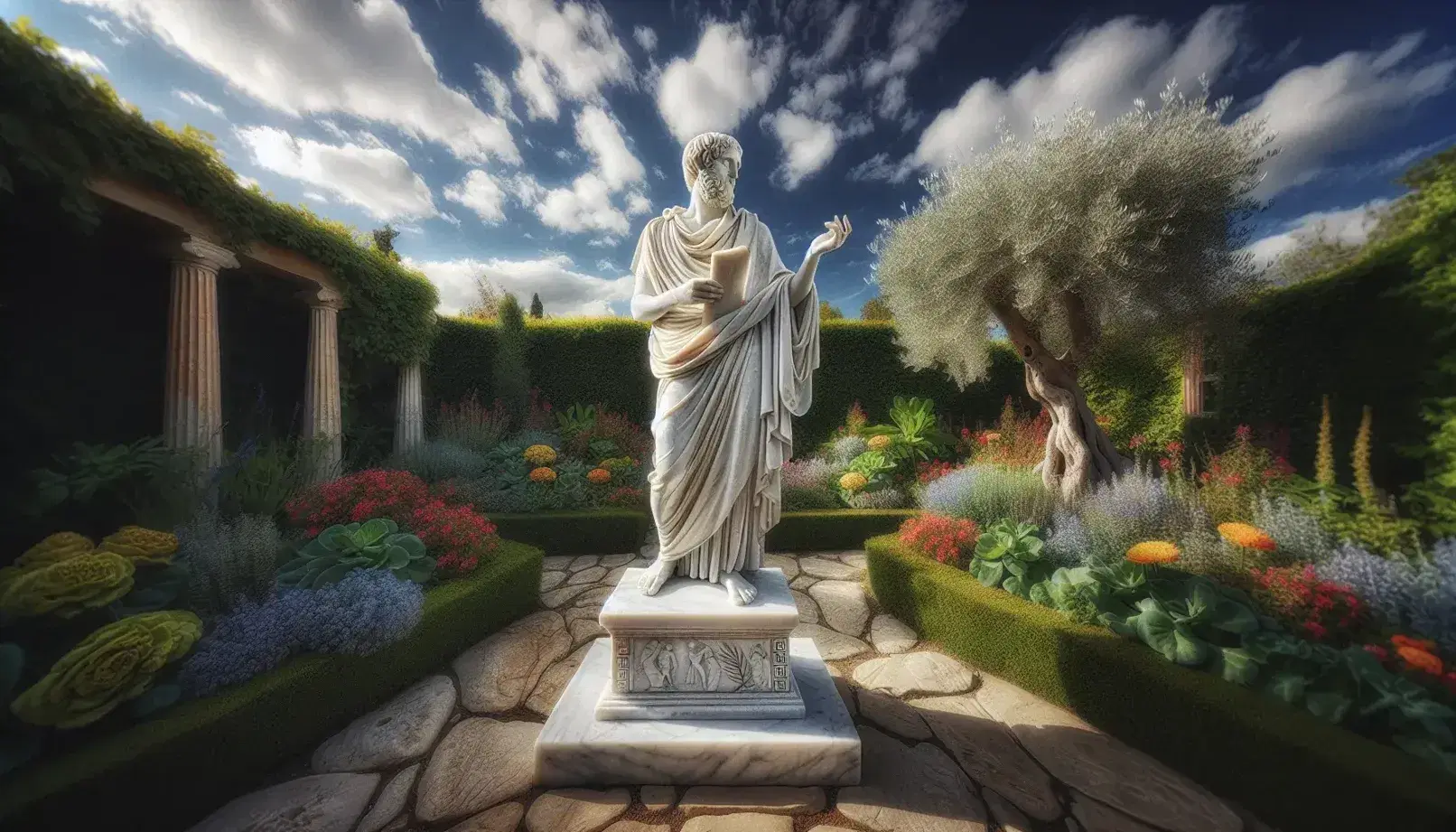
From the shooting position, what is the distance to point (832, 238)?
2.04 meters

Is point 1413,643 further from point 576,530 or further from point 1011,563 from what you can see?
point 576,530

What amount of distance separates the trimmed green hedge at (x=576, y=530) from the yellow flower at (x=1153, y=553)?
4251 mm

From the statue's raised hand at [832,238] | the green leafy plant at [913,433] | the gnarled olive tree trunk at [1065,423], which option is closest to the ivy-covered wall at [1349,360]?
the gnarled olive tree trunk at [1065,423]

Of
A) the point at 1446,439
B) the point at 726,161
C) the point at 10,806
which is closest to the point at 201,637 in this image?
the point at 10,806

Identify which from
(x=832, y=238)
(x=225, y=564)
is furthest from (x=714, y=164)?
(x=225, y=564)

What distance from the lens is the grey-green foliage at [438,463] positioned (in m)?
5.95

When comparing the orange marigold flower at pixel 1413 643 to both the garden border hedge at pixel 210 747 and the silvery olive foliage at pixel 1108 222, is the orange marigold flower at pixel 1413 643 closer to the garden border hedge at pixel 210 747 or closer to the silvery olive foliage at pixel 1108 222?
the silvery olive foliage at pixel 1108 222

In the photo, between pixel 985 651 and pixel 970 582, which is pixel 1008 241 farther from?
pixel 985 651

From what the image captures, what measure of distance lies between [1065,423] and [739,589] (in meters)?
A: 4.53

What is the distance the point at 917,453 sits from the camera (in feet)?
21.6

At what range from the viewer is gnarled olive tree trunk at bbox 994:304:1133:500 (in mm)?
4637

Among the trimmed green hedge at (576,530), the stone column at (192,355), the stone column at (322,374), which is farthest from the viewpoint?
the stone column at (322,374)

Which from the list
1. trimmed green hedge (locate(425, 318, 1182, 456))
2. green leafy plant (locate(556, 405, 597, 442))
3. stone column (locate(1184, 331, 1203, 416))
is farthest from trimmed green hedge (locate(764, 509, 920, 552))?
stone column (locate(1184, 331, 1203, 416))

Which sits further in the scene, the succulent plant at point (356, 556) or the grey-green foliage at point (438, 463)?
the grey-green foliage at point (438, 463)
